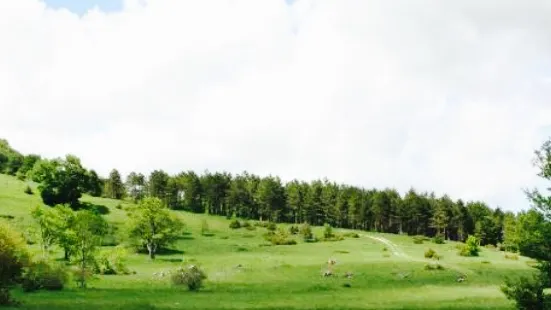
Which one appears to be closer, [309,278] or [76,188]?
[309,278]

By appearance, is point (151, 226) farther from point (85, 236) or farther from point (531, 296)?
point (531, 296)

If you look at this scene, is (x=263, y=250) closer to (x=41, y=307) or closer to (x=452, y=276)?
(x=452, y=276)

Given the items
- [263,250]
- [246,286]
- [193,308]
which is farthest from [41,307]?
[263,250]

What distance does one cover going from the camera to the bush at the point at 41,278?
5572cm

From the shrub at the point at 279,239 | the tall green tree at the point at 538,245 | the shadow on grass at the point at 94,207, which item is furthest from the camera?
the shadow on grass at the point at 94,207

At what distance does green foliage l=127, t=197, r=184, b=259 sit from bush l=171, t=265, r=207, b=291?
39626mm

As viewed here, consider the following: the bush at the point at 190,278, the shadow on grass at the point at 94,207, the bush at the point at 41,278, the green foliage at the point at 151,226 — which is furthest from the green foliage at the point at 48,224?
the shadow on grass at the point at 94,207

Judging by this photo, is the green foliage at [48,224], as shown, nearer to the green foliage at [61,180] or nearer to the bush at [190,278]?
the bush at [190,278]

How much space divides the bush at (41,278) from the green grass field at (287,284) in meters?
1.87

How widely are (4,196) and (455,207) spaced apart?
136m

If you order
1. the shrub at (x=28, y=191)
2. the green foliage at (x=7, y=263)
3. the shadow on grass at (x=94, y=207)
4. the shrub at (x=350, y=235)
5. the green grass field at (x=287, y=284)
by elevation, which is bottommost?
the green grass field at (x=287, y=284)

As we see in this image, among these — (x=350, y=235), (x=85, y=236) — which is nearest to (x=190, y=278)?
(x=85, y=236)

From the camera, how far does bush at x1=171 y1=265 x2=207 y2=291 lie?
6169cm

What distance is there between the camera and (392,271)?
3100 inches
